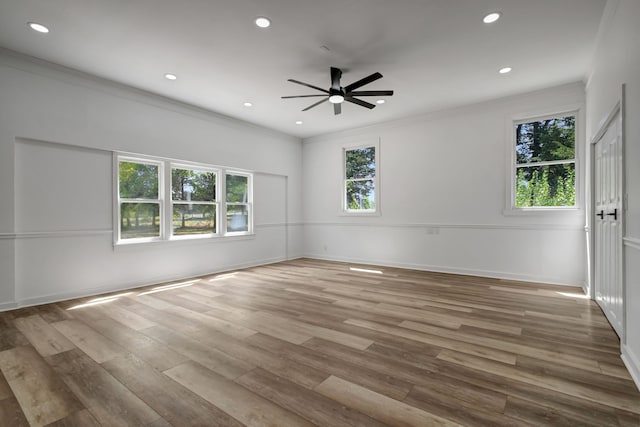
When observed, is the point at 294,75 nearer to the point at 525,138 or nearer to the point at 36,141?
the point at 36,141

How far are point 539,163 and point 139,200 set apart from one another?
6.56m

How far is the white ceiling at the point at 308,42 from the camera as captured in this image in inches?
111

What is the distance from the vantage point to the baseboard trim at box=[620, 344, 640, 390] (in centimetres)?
195

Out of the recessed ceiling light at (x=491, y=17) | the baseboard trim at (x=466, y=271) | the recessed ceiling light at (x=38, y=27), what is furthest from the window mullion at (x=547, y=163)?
the recessed ceiling light at (x=38, y=27)

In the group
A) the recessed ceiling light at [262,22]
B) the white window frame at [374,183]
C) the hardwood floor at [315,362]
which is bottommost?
the hardwood floor at [315,362]

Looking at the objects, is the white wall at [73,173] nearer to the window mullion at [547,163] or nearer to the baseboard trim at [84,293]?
the baseboard trim at [84,293]

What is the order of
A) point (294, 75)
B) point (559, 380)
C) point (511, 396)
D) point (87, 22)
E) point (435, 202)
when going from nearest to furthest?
point (511, 396) < point (559, 380) < point (87, 22) < point (294, 75) < point (435, 202)

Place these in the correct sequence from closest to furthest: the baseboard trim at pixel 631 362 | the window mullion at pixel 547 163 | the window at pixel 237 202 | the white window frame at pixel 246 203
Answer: the baseboard trim at pixel 631 362 < the window mullion at pixel 547 163 < the white window frame at pixel 246 203 < the window at pixel 237 202

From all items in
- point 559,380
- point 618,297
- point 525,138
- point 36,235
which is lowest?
point 559,380

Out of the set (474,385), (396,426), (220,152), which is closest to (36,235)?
(220,152)

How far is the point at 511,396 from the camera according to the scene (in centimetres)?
182

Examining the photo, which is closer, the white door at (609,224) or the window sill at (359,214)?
the white door at (609,224)

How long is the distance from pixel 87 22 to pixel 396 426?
439 cm

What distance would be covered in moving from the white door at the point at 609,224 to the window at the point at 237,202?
227 inches
